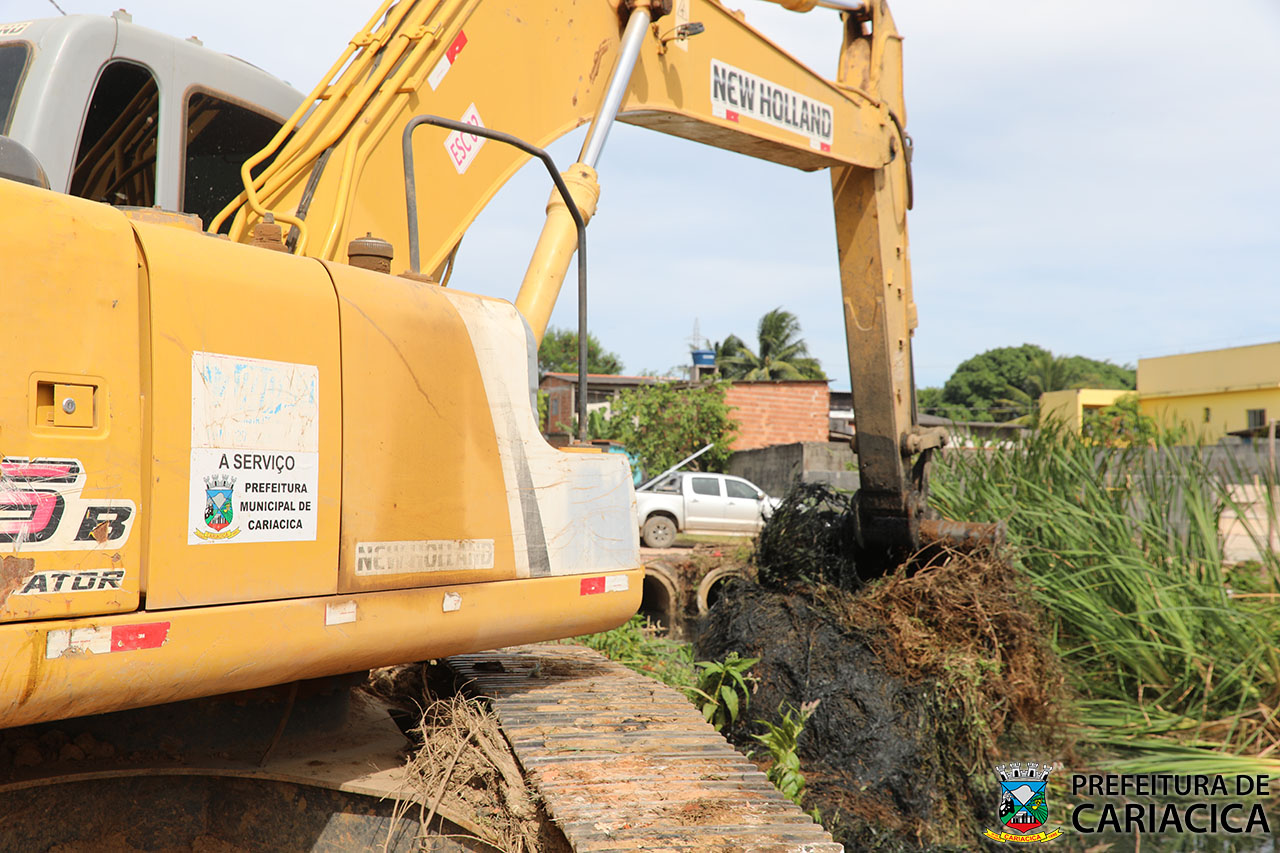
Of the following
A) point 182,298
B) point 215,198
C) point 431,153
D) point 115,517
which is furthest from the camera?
point 215,198

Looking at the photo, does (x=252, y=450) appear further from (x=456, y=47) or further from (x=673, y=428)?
(x=673, y=428)

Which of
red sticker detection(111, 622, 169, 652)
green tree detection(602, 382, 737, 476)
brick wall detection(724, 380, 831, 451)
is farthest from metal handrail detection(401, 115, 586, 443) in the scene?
brick wall detection(724, 380, 831, 451)

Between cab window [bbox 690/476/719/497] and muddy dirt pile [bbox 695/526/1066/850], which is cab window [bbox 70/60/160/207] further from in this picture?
cab window [bbox 690/476/719/497]

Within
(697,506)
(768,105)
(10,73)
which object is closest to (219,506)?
(10,73)

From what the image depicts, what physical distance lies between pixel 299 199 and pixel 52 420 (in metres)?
1.39

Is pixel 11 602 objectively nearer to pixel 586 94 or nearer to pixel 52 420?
pixel 52 420

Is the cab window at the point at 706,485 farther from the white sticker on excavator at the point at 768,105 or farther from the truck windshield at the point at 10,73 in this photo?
the truck windshield at the point at 10,73

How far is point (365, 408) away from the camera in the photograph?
2.51 m

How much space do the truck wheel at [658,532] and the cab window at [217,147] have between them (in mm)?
12917

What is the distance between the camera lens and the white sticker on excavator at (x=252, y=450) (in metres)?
2.19

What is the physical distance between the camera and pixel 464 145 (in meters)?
3.65

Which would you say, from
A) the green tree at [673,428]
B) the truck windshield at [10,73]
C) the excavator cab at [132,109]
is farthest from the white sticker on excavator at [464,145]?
the green tree at [673,428]

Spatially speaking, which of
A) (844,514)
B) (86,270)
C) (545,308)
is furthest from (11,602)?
(844,514)

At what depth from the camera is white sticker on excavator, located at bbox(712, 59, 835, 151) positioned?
17.3ft
